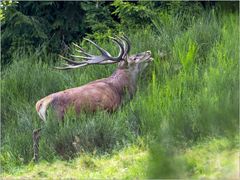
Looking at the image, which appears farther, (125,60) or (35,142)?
(125,60)

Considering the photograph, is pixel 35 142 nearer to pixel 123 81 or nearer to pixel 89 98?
pixel 89 98

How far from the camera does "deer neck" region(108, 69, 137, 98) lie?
12.5 metres

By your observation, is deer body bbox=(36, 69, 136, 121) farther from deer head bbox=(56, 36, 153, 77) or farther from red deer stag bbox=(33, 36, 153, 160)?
deer head bbox=(56, 36, 153, 77)

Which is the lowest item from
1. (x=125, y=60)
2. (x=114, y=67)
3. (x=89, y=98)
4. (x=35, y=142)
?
(x=35, y=142)

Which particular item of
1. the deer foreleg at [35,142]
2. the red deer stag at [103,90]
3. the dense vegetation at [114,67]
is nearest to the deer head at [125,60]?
the red deer stag at [103,90]

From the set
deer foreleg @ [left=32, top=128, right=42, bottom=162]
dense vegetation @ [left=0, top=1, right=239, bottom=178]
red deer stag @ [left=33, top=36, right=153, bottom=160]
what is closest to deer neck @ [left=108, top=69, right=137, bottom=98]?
red deer stag @ [left=33, top=36, right=153, bottom=160]

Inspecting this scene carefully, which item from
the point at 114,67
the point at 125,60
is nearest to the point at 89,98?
the point at 125,60

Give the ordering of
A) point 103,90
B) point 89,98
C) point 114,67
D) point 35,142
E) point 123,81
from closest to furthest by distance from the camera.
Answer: point 35,142 < point 89,98 < point 103,90 < point 123,81 < point 114,67

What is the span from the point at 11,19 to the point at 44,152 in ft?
22.1

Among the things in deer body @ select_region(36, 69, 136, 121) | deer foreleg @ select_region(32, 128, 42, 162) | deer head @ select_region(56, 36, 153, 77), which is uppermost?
deer head @ select_region(56, 36, 153, 77)

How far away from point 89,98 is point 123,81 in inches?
43.2

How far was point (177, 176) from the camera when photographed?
444cm

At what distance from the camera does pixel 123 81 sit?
12602mm

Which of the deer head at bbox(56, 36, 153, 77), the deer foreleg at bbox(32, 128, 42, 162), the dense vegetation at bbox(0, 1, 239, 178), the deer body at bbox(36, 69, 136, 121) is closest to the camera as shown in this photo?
the dense vegetation at bbox(0, 1, 239, 178)
